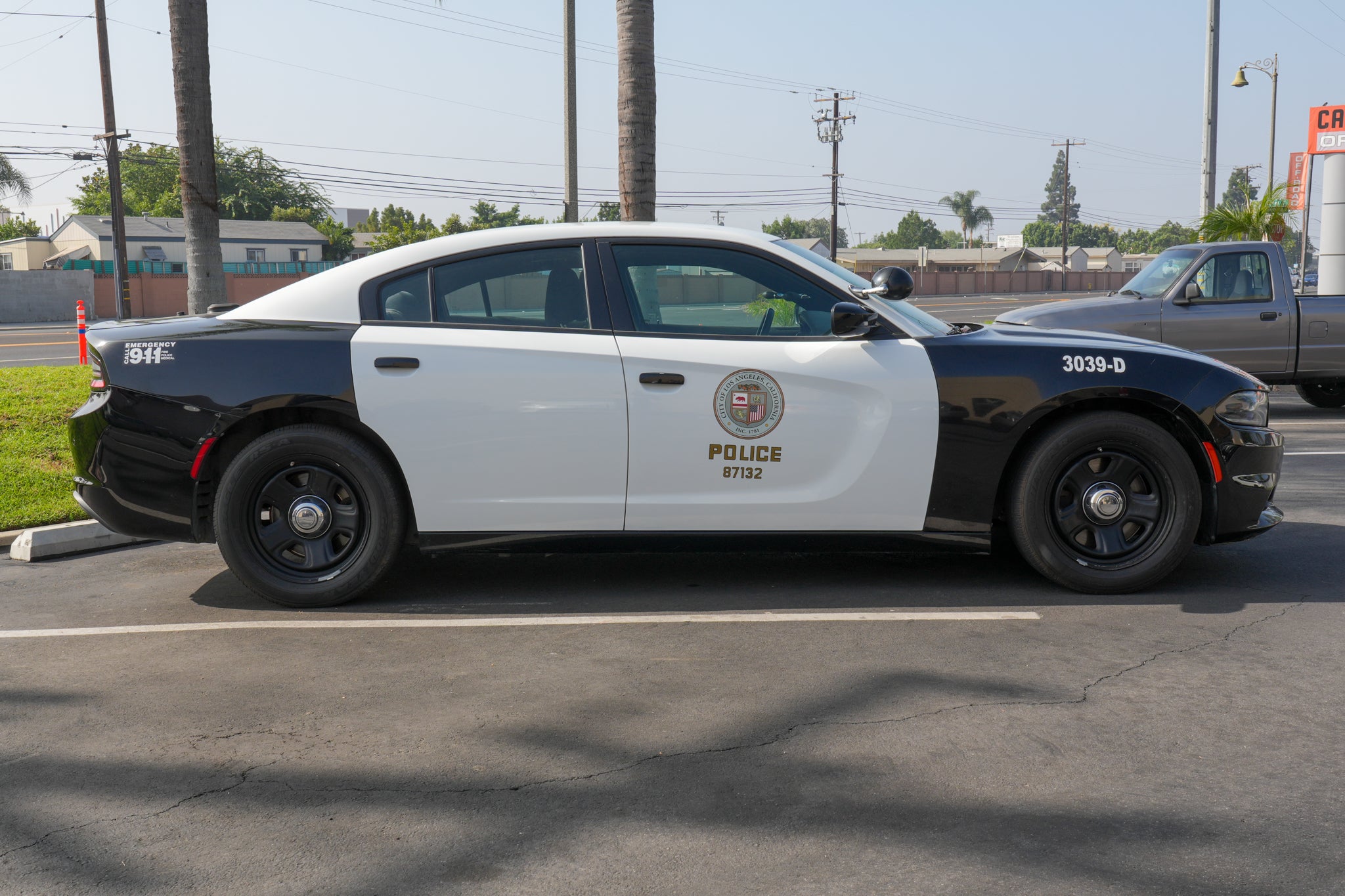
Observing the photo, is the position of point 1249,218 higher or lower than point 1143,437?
higher

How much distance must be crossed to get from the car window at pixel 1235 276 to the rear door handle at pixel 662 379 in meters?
8.59


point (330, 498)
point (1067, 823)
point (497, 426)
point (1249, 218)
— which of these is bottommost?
point (1067, 823)

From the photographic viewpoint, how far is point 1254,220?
68.1ft

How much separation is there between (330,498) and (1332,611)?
432 centimetres

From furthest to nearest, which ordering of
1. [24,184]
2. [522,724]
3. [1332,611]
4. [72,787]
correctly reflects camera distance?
[24,184] → [1332,611] → [522,724] → [72,787]

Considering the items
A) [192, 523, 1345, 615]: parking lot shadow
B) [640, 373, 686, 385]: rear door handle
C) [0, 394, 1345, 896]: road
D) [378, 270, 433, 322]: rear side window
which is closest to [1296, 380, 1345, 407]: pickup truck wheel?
[192, 523, 1345, 615]: parking lot shadow

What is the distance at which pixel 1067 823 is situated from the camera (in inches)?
118

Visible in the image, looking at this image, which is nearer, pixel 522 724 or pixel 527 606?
pixel 522 724

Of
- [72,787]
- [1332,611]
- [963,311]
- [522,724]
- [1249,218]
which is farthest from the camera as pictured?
[963,311]

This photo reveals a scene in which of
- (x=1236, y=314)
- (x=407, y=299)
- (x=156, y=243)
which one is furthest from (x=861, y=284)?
(x=156, y=243)

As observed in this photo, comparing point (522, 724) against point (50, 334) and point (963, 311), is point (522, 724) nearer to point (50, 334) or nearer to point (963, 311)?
point (50, 334)

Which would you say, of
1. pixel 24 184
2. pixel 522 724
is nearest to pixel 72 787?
pixel 522 724

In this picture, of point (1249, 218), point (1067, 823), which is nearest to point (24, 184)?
point (1249, 218)

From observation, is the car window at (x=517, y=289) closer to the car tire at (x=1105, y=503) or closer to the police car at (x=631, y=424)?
the police car at (x=631, y=424)
